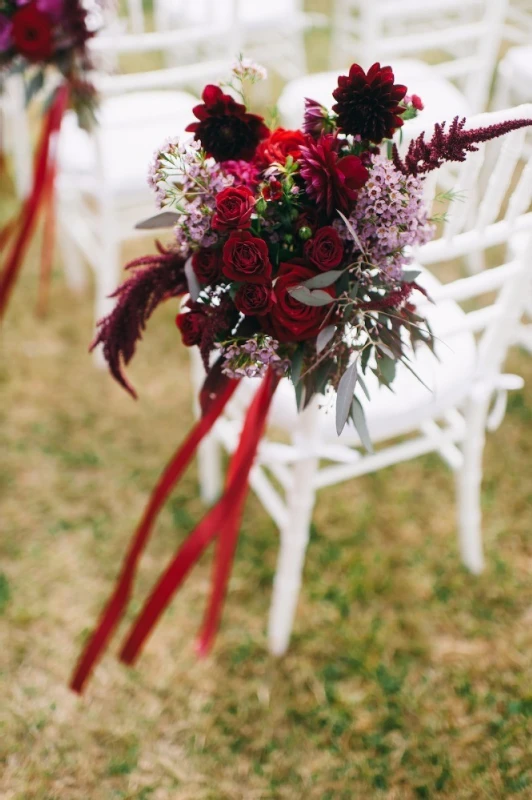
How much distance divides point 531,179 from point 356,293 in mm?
320

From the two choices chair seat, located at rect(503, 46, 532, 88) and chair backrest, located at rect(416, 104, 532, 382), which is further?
chair seat, located at rect(503, 46, 532, 88)

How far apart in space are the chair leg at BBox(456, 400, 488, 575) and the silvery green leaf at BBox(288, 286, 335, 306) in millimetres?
698

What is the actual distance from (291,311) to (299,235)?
0.34 ft

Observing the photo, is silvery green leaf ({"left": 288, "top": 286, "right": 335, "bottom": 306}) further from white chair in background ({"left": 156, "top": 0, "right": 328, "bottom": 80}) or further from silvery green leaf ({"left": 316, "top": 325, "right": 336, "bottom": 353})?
white chair in background ({"left": 156, "top": 0, "right": 328, "bottom": 80})

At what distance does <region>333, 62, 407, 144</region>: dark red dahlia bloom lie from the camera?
794 millimetres

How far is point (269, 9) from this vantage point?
2.96 meters

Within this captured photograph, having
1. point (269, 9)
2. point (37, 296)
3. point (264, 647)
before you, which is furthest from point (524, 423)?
point (269, 9)

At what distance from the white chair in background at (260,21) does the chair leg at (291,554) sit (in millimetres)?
1201

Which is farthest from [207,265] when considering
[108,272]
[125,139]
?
[125,139]

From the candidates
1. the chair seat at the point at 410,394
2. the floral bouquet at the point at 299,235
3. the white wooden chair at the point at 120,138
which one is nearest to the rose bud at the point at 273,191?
the floral bouquet at the point at 299,235

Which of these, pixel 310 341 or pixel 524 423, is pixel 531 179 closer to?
pixel 310 341

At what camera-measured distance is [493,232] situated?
1037mm

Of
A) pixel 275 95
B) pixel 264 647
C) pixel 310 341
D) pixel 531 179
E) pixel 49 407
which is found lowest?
pixel 264 647

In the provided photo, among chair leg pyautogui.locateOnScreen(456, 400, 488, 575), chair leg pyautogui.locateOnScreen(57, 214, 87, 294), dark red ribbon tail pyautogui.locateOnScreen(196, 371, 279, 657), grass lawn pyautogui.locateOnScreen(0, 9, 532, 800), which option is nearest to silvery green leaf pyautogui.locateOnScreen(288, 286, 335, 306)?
dark red ribbon tail pyautogui.locateOnScreen(196, 371, 279, 657)
